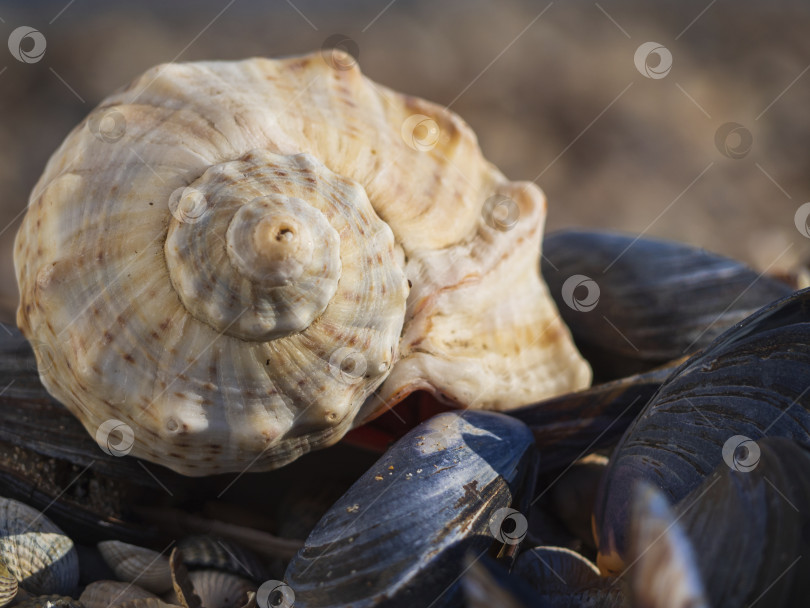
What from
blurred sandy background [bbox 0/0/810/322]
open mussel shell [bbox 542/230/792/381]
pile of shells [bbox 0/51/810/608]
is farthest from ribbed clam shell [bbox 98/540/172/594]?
blurred sandy background [bbox 0/0/810/322]

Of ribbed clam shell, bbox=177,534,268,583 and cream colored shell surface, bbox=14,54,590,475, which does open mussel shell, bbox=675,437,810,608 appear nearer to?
cream colored shell surface, bbox=14,54,590,475

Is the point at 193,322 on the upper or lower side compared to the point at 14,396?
upper

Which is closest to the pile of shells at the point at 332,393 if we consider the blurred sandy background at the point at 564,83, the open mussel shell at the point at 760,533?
the open mussel shell at the point at 760,533


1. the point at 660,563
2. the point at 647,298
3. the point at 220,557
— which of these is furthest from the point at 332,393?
the point at 647,298

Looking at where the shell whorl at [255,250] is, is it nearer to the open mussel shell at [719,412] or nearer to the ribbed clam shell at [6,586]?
the ribbed clam shell at [6,586]

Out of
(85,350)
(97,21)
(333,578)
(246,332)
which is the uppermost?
(246,332)

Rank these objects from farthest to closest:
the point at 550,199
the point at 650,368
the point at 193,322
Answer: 1. the point at 550,199
2. the point at 650,368
3. the point at 193,322

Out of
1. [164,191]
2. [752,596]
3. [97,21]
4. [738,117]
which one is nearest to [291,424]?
[164,191]

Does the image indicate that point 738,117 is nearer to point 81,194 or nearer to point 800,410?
point 800,410
